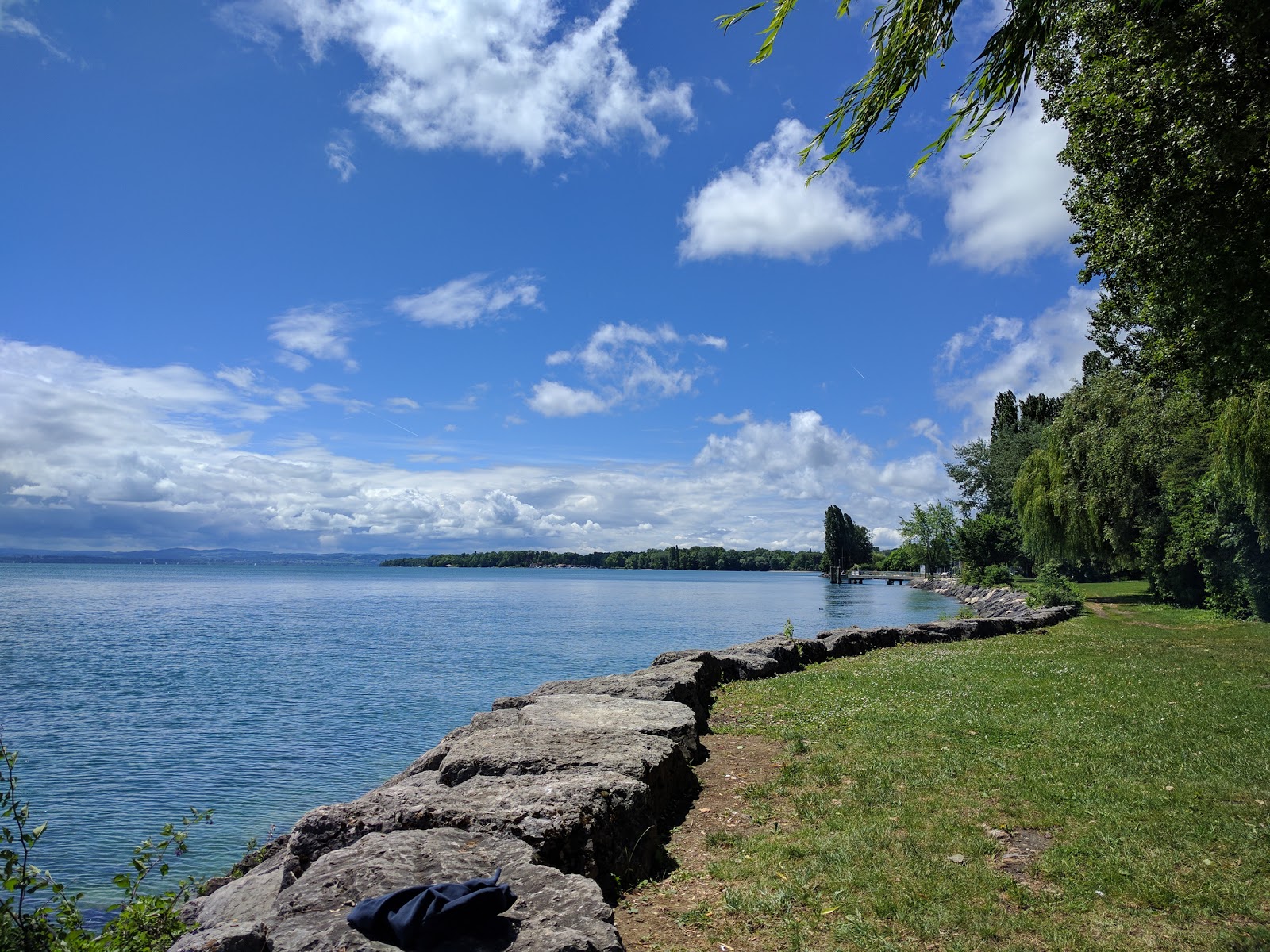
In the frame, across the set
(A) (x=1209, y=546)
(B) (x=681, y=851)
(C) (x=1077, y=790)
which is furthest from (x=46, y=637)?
(A) (x=1209, y=546)

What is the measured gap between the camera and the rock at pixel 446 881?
387cm

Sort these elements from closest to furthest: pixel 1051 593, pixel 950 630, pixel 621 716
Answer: pixel 621 716 → pixel 950 630 → pixel 1051 593

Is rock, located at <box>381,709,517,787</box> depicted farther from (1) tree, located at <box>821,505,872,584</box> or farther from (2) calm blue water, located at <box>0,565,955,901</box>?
(1) tree, located at <box>821,505,872,584</box>

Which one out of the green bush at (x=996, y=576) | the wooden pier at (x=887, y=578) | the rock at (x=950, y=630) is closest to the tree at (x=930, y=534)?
the wooden pier at (x=887, y=578)

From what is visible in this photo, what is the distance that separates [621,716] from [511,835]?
12.9ft

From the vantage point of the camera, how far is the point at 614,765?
706 centimetres

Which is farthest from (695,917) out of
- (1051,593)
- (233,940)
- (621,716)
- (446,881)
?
(1051,593)

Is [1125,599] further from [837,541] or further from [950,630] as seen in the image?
[837,541]

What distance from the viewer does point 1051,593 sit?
33.7m

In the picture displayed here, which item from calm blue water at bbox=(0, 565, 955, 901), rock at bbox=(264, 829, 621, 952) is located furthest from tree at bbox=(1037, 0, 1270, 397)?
calm blue water at bbox=(0, 565, 955, 901)

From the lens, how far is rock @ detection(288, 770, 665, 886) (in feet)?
18.0

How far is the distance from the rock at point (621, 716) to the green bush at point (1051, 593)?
28.7 m

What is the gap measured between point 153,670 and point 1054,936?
2965 centimetres

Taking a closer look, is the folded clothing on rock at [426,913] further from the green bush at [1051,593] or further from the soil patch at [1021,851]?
the green bush at [1051,593]
